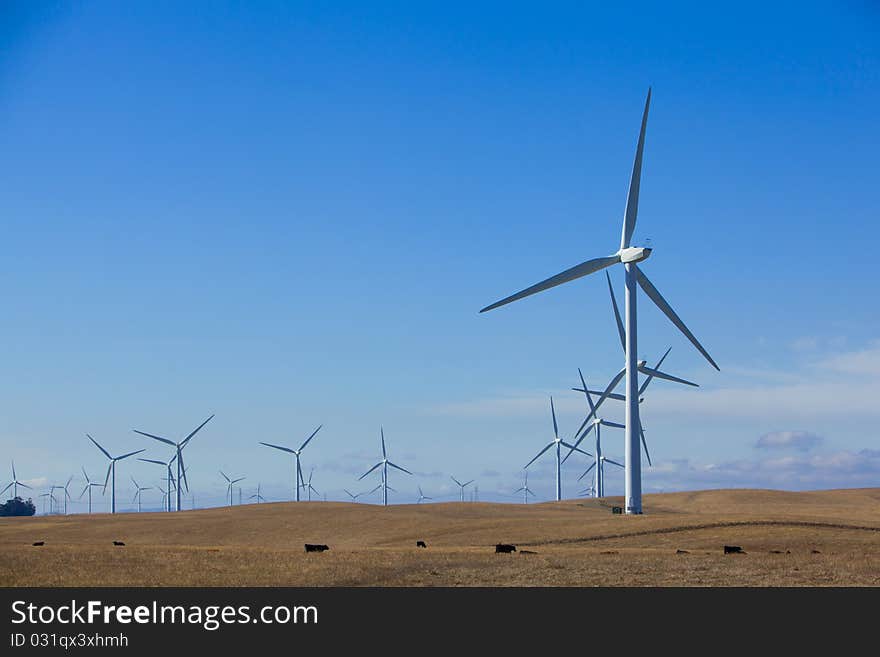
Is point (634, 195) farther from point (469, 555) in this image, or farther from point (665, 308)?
point (469, 555)

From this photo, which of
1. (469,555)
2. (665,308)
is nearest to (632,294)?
(665,308)

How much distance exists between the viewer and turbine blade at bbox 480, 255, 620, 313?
8100cm

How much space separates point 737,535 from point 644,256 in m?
28.0

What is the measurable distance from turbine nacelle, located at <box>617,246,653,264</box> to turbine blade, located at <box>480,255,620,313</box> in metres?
0.74

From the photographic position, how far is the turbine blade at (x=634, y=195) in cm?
9038

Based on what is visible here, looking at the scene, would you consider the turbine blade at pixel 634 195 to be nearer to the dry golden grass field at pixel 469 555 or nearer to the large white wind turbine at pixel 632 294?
the large white wind turbine at pixel 632 294

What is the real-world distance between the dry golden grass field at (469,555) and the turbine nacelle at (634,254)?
20703mm

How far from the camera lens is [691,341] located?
285 feet

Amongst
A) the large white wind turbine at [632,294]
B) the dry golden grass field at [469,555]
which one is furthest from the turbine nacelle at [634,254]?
the dry golden grass field at [469,555]

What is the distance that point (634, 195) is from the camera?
92.6m
